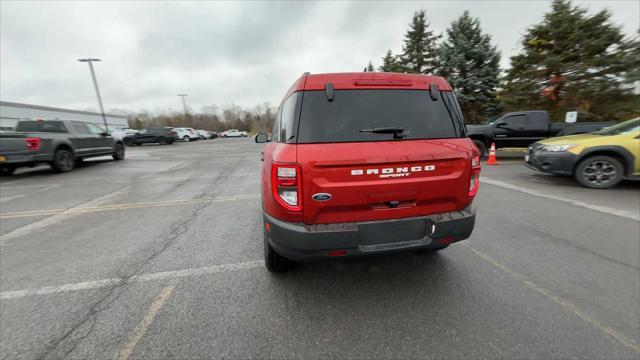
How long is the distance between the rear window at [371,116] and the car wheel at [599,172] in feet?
18.9

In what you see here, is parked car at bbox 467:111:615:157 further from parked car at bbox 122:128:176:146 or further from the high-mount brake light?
parked car at bbox 122:128:176:146

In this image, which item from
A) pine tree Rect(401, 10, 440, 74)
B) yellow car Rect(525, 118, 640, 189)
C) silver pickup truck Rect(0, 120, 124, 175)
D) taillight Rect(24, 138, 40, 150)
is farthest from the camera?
pine tree Rect(401, 10, 440, 74)

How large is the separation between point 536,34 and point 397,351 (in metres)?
21.2

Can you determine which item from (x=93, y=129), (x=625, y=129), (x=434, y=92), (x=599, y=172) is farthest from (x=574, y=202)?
(x=93, y=129)

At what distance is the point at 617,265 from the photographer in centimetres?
275

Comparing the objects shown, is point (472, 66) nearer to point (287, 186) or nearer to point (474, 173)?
point (474, 173)

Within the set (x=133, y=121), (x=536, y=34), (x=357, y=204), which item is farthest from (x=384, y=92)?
(x=133, y=121)

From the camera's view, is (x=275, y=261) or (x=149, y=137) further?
(x=149, y=137)

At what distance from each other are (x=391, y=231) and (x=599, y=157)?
6.72m

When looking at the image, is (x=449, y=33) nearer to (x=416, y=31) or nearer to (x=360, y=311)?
(x=416, y=31)

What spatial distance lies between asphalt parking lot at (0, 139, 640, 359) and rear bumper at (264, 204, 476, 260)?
1.92 feet

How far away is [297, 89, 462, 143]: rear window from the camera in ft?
6.82

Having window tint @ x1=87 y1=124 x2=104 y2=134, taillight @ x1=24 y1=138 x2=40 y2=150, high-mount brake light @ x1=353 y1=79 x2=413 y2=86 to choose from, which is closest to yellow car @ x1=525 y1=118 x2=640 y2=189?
high-mount brake light @ x1=353 y1=79 x2=413 y2=86

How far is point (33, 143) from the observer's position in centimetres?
802
